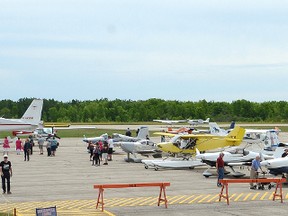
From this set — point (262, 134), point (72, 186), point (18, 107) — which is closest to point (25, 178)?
point (72, 186)

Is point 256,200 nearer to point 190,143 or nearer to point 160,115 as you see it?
point 190,143

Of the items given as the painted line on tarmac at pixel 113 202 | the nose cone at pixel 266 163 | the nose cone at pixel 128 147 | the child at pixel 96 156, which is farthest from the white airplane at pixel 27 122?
the painted line on tarmac at pixel 113 202

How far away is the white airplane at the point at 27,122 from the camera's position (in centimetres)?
5125

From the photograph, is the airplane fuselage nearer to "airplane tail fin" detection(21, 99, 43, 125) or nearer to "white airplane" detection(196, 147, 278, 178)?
"airplane tail fin" detection(21, 99, 43, 125)

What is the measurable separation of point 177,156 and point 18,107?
114702mm

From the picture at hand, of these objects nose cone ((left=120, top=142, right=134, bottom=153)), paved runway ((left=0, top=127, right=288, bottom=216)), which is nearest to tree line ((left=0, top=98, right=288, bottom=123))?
nose cone ((left=120, top=142, right=134, bottom=153))

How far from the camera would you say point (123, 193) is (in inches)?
848

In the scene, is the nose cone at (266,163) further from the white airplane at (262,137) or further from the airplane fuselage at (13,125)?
the airplane fuselage at (13,125)

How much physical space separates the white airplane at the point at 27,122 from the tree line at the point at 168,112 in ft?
252

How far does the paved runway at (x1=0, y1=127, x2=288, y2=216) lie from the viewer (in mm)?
17516

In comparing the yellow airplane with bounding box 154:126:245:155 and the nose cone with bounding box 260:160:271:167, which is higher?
the yellow airplane with bounding box 154:126:245:155

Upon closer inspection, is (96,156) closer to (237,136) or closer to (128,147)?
(128,147)

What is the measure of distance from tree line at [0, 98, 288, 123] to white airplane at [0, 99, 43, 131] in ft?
252

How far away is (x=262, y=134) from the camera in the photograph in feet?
165
